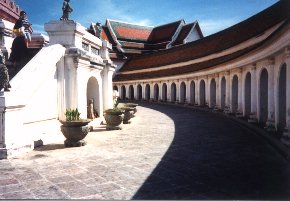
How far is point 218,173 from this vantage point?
6.91 metres

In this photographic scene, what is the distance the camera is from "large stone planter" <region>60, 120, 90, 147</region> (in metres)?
9.31

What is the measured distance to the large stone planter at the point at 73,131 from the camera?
30.6ft

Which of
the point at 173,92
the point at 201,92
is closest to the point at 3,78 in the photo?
the point at 201,92

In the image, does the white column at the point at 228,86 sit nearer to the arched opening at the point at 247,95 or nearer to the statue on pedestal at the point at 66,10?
the arched opening at the point at 247,95

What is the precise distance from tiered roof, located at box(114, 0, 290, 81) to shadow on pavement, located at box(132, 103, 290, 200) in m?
4.01

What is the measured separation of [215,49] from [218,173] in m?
23.0

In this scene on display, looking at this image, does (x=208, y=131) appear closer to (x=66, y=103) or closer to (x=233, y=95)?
(x=66, y=103)

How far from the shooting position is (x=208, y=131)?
1393cm

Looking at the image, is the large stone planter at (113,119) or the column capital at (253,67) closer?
the large stone planter at (113,119)

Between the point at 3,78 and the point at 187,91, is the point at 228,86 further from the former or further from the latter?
the point at 3,78

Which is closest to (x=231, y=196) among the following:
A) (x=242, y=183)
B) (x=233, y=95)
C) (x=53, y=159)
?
(x=242, y=183)

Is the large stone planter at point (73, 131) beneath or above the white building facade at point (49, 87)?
beneath

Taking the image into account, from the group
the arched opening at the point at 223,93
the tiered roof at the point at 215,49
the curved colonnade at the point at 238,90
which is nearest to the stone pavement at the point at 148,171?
the curved colonnade at the point at 238,90

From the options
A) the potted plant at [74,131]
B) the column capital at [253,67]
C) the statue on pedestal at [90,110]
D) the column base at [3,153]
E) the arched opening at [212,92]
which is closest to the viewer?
the column base at [3,153]
